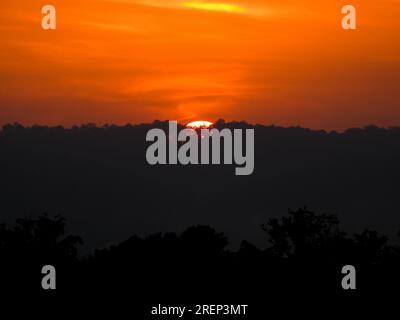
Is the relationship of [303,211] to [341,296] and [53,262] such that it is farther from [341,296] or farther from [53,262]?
[341,296]

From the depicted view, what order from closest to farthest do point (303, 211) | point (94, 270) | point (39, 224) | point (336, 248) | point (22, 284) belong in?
point (22, 284) < point (94, 270) < point (336, 248) < point (39, 224) < point (303, 211)

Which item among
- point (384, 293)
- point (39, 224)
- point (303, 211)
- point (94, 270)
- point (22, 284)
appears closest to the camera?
point (384, 293)

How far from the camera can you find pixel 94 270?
185 feet

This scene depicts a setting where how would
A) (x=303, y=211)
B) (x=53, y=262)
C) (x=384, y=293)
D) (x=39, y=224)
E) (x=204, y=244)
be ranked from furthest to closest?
(x=303, y=211)
(x=39, y=224)
(x=204, y=244)
(x=53, y=262)
(x=384, y=293)

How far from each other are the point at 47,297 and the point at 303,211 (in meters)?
41.5

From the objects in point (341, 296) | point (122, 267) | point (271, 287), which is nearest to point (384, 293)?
point (341, 296)

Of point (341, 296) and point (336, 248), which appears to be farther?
point (336, 248)

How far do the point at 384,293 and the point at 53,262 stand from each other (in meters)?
19.3

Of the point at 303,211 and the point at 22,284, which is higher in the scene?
the point at 303,211

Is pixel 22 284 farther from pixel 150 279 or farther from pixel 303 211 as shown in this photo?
pixel 303 211

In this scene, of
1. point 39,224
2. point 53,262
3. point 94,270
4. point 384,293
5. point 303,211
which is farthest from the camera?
point 303,211

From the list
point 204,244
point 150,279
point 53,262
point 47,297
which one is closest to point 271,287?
point 150,279

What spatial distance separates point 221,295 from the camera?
51.2 m

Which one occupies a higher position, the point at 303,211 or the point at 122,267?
the point at 303,211
